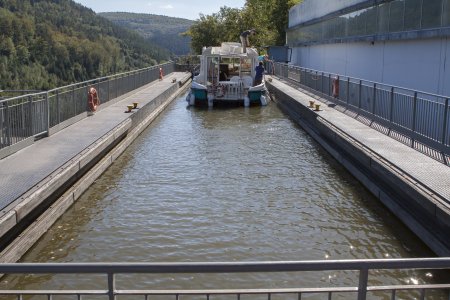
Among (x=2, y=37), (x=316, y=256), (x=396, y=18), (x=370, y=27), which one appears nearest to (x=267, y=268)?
(x=316, y=256)

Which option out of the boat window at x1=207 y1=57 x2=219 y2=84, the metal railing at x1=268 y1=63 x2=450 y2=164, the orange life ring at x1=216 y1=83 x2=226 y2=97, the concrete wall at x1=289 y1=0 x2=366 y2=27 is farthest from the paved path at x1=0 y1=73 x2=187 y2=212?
the concrete wall at x1=289 y1=0 x2=366 y2=27

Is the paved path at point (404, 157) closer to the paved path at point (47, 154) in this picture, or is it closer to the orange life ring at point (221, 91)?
the paved path at point (47, 154)

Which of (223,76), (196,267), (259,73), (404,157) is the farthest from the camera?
(223,76)

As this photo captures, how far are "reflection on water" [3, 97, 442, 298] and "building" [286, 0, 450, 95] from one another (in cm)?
519

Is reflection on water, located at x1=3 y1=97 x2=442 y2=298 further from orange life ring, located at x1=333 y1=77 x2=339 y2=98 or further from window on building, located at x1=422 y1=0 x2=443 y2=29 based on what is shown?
orange life ring, located at x1=333 y1=77 x2=339 y2=98

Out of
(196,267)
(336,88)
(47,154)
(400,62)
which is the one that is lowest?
(47,154)

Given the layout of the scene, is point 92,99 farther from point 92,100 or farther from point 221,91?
point 221,91

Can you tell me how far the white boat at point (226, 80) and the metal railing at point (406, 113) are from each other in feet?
19.0

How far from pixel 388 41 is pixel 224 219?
15095mm

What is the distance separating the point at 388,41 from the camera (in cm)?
2225

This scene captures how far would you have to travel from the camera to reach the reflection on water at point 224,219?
8.12 metres

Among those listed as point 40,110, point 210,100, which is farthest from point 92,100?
point 210,100

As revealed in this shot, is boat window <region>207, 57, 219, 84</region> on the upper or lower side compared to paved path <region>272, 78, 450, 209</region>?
upper

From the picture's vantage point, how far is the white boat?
26.8 meters
